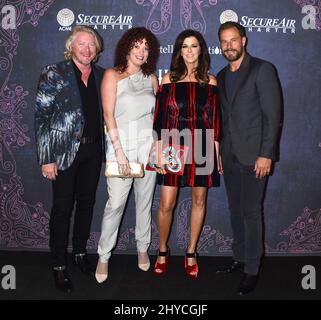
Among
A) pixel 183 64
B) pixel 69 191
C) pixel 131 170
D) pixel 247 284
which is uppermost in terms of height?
pixel 183 64

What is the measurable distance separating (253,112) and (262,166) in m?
0.37

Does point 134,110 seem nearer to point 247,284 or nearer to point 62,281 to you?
point 62,281

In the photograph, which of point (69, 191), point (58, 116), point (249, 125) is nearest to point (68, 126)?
point (58, 116)

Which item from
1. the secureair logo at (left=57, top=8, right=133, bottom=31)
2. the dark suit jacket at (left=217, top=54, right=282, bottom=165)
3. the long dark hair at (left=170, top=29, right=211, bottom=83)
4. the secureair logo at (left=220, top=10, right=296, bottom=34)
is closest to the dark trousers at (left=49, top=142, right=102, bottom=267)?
the long dark hair at (left=170, top=29, right=211, bottom=83)

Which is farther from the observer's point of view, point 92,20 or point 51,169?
point 92,20

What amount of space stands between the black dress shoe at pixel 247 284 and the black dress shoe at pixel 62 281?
118 cm

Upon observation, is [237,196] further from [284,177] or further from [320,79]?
[320,79]

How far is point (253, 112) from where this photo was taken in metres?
2.42

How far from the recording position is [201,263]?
305 cm

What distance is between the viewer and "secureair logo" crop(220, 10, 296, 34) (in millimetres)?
2963

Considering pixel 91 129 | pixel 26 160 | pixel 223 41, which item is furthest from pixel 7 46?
pixel 223 41

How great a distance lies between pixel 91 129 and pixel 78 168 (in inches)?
11.9

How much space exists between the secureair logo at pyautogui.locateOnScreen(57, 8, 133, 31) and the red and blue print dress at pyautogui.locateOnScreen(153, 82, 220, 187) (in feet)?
2.72

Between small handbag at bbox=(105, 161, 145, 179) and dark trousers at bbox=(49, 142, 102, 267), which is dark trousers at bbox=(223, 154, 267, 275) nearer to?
small handbag at bbox=(105, 161, 145, 179)
